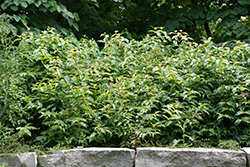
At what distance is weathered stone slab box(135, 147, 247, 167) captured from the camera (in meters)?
2.38

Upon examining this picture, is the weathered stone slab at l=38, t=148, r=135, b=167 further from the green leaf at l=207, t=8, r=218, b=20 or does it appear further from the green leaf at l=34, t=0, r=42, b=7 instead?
the green leaf at l=207, t=8, r=218, b=20

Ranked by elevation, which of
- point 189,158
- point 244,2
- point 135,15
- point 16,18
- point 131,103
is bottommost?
point 189,158

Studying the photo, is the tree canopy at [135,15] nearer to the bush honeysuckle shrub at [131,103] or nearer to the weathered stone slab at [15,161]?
the bush honeysuckle shrub at [131,103]

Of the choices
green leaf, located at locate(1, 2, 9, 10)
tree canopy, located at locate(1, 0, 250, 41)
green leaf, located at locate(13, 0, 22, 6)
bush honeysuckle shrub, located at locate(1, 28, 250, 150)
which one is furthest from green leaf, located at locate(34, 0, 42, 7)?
bush honeysuckle shrub, located at locate(1, 28, 250, 150)

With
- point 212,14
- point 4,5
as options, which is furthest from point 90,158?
point 212,14

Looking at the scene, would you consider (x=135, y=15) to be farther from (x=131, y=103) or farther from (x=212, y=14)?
(x=131, y=103)

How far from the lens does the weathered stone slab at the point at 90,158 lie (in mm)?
2424

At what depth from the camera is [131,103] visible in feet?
9.41

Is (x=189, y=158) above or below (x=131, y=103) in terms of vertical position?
below

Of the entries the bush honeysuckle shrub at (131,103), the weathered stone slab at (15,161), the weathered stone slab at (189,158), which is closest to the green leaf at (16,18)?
the bush honeysuckle shrub at (131,103)

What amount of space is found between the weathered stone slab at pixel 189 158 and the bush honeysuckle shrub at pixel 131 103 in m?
0.19

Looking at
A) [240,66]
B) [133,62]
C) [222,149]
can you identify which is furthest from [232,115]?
[133,62]

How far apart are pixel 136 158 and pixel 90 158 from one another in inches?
18.5

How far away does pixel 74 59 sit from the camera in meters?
3.06
